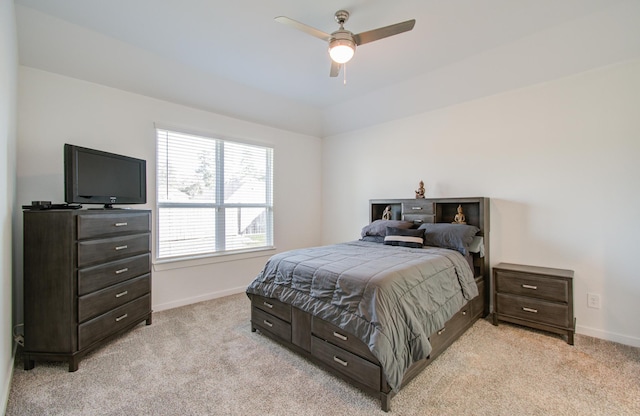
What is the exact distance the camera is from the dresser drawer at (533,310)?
252cm

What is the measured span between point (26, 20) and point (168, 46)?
1.03m

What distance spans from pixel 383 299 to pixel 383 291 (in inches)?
2.1

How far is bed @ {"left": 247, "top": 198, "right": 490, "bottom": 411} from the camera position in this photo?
5.82 ft

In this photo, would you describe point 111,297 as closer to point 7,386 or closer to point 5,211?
point 7,386

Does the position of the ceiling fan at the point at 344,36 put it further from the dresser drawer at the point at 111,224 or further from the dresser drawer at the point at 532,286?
the dresser drawer at the point at 532,286

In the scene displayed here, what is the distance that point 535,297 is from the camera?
2670mm

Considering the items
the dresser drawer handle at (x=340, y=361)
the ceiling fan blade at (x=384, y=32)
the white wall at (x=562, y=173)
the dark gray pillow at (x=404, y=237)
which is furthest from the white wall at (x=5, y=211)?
the white wall at (x=562, y=173)

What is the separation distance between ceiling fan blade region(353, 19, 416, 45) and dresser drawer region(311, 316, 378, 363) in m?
2.21

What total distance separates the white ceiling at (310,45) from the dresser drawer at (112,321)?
2358 mm

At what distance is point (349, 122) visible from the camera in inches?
181

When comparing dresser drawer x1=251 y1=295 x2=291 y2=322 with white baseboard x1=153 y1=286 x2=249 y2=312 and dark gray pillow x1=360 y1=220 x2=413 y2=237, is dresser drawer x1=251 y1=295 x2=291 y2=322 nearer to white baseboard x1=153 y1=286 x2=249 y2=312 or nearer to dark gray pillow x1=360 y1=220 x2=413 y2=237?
white baseboard x1=153 y1=286 x2=249 y2=312

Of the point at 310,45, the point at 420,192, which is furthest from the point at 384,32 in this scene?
the point at 420,192

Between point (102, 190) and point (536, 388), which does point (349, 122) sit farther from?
point (536, 388)

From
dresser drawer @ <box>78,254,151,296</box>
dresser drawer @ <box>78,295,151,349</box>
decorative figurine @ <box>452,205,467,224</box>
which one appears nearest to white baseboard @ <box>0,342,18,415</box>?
dresser drawer @ <box>78,295,151,349</box>
